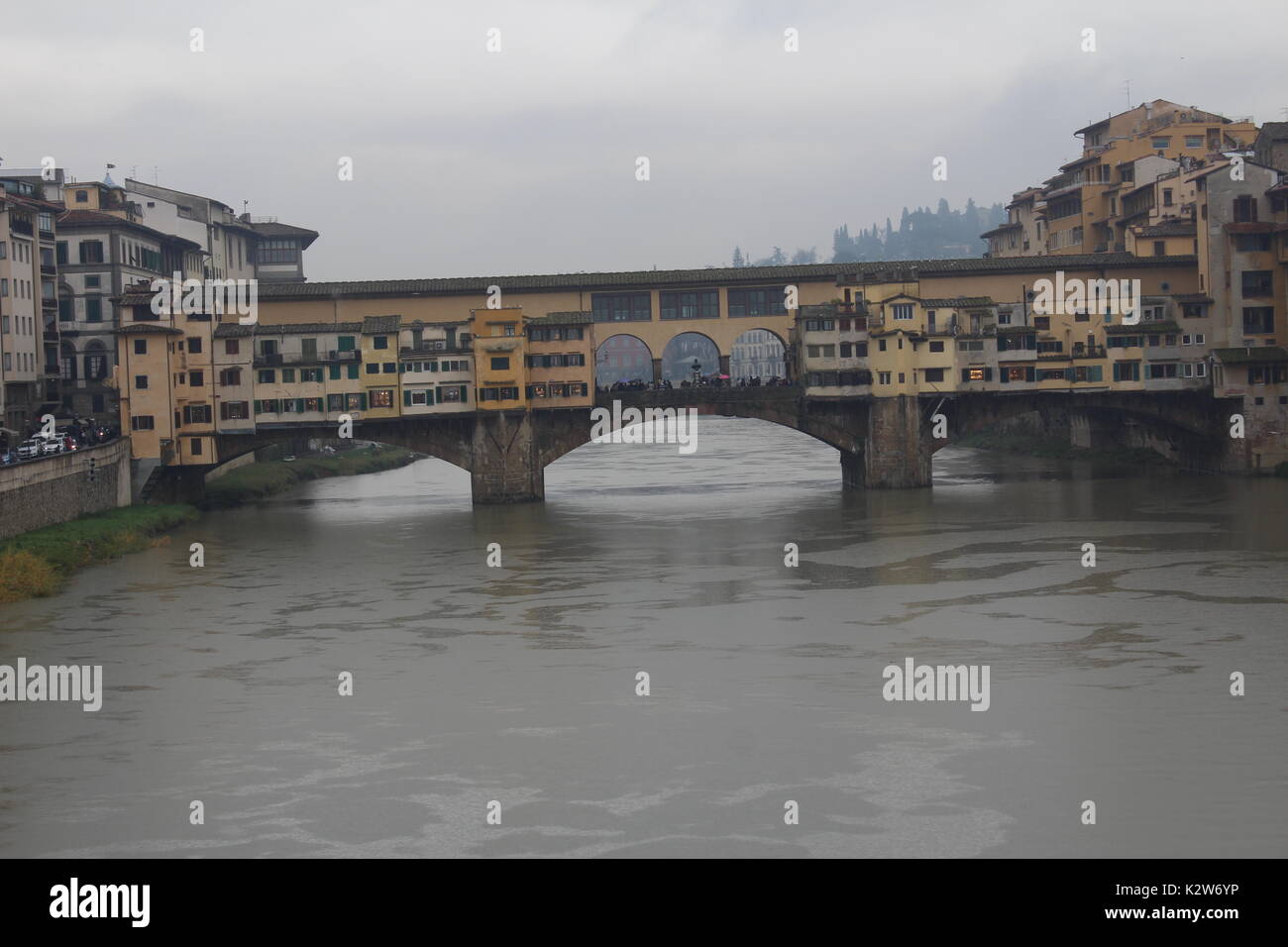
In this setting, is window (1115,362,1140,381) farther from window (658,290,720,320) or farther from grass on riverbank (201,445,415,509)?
grass on riverbank (201,445,415,509)

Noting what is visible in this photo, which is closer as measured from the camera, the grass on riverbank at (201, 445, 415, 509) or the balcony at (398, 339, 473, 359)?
the balcony at (398, 339, 473, 359)

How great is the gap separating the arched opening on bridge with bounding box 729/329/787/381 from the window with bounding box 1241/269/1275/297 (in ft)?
329

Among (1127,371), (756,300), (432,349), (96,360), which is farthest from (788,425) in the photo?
(96,360)

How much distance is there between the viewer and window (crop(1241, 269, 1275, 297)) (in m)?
55.0

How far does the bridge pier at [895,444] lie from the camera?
5484cm

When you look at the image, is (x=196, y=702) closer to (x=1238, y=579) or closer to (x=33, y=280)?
(x=1238, y=579)

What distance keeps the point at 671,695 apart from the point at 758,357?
15094cm

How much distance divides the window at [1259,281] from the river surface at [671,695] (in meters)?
12.6

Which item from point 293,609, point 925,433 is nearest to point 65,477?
point 293,609

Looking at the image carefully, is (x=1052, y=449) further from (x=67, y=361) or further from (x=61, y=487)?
(x=61, y=487)

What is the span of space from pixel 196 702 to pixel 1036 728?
38.7 feet

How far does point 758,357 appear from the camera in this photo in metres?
174

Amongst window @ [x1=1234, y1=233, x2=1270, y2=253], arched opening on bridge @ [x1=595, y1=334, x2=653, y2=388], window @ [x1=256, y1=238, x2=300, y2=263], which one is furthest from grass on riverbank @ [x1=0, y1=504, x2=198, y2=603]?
arched opening on bridge @ [x1=595, y1=334, x2=653, y2=388]

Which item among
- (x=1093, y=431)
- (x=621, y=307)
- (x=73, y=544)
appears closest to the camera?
(x=73, y=544)
